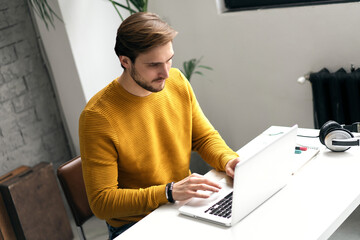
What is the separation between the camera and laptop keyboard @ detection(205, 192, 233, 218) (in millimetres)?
1565

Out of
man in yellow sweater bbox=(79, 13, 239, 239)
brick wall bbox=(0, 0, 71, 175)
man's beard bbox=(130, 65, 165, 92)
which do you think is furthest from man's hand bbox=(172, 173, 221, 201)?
brick wall bbox=(0, 0, 71, 175)

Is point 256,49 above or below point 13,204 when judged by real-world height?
above

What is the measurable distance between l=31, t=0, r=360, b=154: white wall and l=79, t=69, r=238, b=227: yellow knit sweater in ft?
3.08

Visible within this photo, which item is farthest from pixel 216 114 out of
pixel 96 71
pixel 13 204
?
pixel 13 204

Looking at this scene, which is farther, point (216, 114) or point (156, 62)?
point (216, 114)

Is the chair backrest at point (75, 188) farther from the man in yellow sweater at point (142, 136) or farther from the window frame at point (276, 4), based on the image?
the window frame at point (276, 4)

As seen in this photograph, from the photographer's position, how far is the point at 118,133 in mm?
1770

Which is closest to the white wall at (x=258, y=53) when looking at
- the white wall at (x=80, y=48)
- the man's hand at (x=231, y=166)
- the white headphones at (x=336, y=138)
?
the white wall at (x=80, y=48)

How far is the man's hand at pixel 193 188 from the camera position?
162 centimetres

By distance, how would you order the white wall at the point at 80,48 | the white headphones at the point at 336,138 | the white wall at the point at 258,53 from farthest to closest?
the white wall at the point at 80,48
the white wall at the point at 258,53
the white headphones at the point at 336,138

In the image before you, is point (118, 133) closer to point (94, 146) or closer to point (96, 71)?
point (94, 146)

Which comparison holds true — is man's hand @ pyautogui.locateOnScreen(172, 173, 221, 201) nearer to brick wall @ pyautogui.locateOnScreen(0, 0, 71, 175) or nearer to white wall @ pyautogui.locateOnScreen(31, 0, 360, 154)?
white wall @ pyautogui.locateOnScreen(31, 0, 360, 154)

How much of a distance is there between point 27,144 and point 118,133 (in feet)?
4.89

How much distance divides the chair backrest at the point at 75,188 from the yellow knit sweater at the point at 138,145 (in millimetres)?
233
